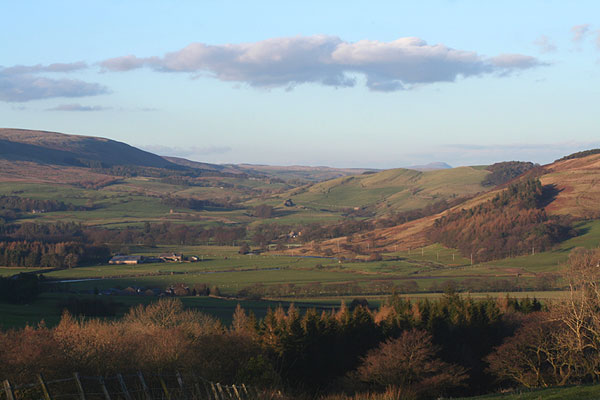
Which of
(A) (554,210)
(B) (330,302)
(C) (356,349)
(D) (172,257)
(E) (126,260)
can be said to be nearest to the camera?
(C) (356,349)

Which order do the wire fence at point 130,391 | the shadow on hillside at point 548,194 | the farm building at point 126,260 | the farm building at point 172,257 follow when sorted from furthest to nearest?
the shadow on hillside at point 548,194, the farm building at point 172,257, the farm building at point 126,260, the wire fence at point 130,391

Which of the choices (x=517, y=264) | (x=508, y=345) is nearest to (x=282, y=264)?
(x=517, y=264)

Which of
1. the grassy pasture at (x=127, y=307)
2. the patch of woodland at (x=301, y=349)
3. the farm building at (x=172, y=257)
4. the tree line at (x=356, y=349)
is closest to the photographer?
the patch of woodland at (x=301, y=349)

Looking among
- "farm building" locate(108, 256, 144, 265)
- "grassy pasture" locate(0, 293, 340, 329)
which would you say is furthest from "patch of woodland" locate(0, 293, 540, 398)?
"farm building" locate(108, 256, 144, 265)

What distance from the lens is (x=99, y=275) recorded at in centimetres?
12950

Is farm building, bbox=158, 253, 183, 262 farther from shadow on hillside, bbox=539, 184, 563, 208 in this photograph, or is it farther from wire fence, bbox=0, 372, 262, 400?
wire fence, bbox=0, 372, 262, 400

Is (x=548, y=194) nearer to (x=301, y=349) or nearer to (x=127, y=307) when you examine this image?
(x=127, y=307)

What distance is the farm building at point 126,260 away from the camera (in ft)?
502

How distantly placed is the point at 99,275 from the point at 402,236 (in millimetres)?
97228

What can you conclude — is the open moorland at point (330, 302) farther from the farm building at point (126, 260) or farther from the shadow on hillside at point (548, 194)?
the shadow on hillside at point (548, 194)

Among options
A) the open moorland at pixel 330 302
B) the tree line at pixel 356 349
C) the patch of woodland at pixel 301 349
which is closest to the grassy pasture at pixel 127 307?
the open moorland at pixel 330 302

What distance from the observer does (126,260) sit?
154125mm

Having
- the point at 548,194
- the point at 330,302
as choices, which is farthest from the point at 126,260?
the point at 548,194

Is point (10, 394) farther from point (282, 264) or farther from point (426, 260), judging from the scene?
point (426, 260)
